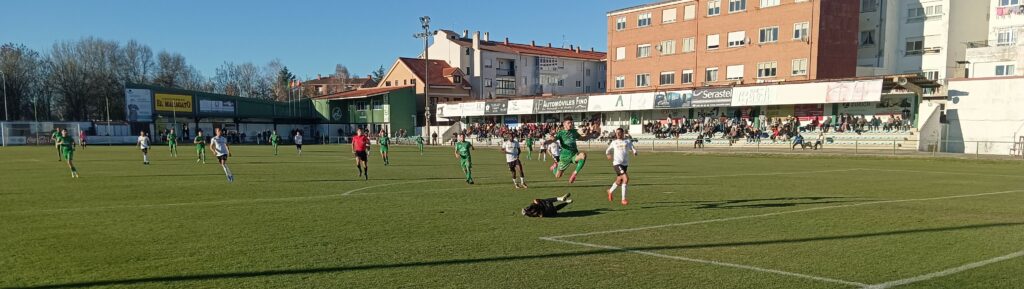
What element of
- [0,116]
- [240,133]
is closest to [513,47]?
[240,133]

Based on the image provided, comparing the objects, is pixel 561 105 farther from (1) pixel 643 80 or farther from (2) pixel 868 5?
(2) pixel 868 5

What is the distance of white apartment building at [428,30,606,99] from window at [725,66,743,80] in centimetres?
3194

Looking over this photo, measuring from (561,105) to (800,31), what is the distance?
75.9 ft

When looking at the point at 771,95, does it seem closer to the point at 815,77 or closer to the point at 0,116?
the point at 815,77

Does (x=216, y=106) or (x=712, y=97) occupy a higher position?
(x=712, y=97)

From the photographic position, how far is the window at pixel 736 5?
2163 inches

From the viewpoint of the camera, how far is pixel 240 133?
75.2 m

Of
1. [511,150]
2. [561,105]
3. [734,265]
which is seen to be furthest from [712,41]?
[734,265]

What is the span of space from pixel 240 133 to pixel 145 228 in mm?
70734

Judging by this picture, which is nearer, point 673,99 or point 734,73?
point 673,99

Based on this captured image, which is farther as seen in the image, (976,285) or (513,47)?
(513,47)

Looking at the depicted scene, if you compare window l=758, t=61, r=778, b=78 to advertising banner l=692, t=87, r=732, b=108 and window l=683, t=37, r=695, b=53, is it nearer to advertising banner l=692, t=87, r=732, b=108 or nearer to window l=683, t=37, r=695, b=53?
advertising banner l=692, t=87, r=732, b=108

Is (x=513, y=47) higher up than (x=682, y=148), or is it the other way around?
(x=513, y=47)

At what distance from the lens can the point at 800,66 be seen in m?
51.3
